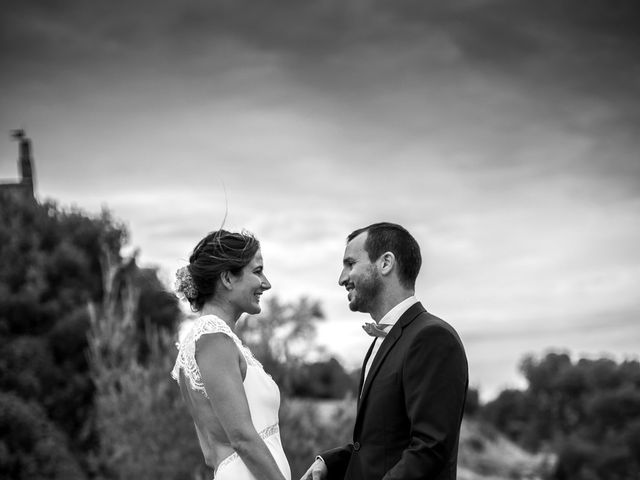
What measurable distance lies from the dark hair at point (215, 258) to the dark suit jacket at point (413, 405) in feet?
2.65

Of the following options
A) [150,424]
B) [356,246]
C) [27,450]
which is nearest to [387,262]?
[356,246]

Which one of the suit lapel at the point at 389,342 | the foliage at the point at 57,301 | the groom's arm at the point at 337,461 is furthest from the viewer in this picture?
the foliage at the point at 57,301

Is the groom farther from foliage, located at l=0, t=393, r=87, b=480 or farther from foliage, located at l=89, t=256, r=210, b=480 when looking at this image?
foliage, located at l=0, t=393, r=87, b=480

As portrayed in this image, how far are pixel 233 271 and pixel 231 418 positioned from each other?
74 centimetres

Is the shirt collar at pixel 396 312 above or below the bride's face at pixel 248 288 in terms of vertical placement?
below

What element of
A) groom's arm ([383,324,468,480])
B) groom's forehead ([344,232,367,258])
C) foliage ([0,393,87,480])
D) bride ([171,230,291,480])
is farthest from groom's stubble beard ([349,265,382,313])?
foliage ([0,393,87,480])

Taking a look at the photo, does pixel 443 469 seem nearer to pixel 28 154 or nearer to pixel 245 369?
pixel 245 369

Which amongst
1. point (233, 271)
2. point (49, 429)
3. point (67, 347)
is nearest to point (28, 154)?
point (67, 347)

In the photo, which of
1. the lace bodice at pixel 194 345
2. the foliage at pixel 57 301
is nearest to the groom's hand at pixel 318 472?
the lace bodice at pixel 194 345

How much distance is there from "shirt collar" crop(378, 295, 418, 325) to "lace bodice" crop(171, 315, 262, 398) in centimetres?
68

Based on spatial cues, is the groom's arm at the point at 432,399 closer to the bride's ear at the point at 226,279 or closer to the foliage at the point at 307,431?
the bride's ear at the point at 226,279

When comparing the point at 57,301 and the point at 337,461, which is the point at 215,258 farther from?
the point at 57,301

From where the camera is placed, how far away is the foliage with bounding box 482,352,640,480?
53.1 meters

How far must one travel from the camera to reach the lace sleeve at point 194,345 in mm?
4273
